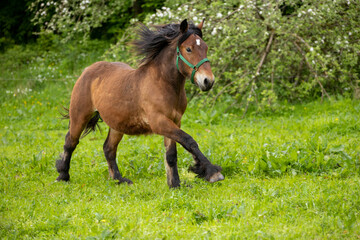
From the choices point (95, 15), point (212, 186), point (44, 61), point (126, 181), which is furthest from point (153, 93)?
point (44, 61)

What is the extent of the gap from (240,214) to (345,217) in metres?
0.99

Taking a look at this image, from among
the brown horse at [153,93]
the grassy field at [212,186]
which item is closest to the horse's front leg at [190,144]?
the brown horse at [153,93]

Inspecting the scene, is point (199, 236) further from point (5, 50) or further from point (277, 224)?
point (5, 50)

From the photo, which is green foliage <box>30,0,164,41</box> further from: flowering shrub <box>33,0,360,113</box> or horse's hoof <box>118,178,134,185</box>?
horse's hoof <box>118,178,134,185</box>

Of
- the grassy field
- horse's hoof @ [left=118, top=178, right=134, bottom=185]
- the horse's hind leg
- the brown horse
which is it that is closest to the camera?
the grassy field

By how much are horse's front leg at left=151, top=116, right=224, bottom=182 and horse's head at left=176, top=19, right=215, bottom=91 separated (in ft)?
1.97

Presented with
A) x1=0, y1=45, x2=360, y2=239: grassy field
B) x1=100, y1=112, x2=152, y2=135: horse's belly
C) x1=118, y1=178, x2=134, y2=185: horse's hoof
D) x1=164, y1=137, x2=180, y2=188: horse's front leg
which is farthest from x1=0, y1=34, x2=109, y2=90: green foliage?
x1=164, y1=137, x2=180, y2=188: horse's front leg

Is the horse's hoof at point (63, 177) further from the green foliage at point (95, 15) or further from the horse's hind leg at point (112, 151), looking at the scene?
the green foliage at point (95, 15)

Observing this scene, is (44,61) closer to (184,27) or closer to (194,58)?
(184,27)

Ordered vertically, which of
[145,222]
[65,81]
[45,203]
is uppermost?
[145,222]

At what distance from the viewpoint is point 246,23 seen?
980cm

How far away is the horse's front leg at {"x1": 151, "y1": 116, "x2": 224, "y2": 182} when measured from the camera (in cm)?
474

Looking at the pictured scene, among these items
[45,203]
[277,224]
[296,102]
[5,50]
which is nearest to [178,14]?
[296,102]

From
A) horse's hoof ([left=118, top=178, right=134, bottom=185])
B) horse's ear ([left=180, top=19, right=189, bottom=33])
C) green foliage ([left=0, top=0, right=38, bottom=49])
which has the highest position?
horse's ear ([left=180, top=19, right=189, bottom=33])
